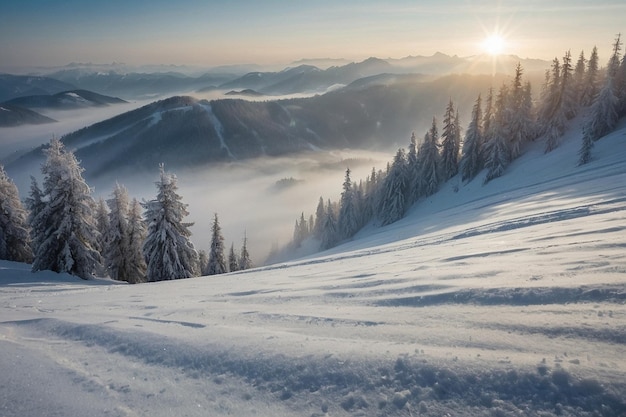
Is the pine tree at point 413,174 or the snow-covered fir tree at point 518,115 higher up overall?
the snow-covered fir tree at point 518,115

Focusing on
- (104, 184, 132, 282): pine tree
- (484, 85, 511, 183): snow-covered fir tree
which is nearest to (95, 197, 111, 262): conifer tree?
(104, 184, 132, 282): pine tree

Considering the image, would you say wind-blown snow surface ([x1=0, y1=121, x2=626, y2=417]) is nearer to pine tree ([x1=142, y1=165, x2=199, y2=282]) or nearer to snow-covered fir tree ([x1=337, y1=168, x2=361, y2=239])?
pine tree ([x1=142, y1=165, x2=199, y2=282])

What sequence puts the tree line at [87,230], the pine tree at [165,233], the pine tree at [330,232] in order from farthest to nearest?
the pine tree at [330,232] → the pine tree at [165,233] → the tree line at [87,230]

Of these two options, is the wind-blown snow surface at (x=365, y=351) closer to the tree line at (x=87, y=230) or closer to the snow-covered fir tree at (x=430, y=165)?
the tree line at (x=87, y=230)

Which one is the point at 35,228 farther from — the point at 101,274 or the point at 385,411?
the point at 385,411

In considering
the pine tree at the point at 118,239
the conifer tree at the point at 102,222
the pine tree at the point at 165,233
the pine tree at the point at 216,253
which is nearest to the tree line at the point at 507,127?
the pine tree at the point at 216,253

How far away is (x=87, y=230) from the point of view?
25094 mm

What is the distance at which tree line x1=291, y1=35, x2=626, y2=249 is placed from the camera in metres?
41.8

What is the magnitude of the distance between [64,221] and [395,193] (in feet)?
135

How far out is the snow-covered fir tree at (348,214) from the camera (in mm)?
60469

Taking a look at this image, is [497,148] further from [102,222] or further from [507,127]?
[102,222]

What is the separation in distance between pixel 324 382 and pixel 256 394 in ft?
2.23

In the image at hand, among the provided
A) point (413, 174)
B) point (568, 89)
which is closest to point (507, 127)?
point (568, 89)

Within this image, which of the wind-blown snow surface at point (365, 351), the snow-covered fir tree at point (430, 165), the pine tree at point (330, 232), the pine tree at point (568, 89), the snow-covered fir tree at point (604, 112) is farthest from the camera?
the pine tree at point (330, 232)
